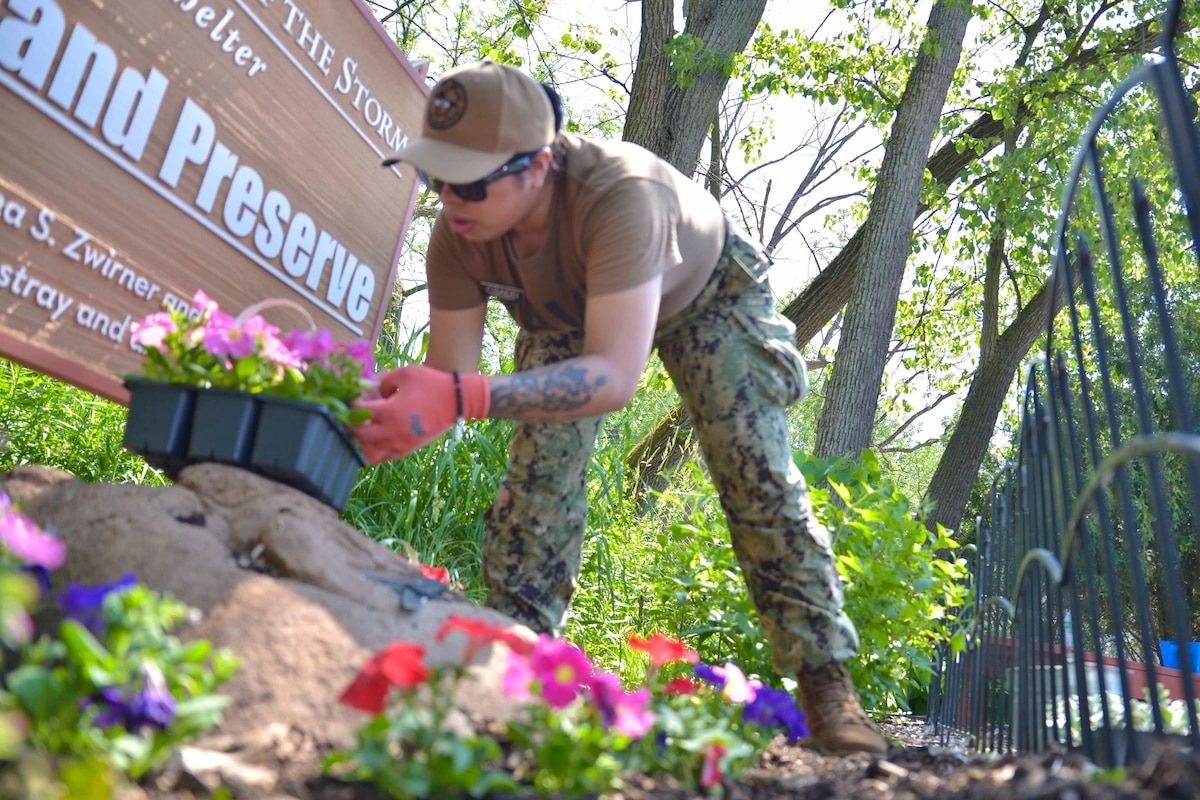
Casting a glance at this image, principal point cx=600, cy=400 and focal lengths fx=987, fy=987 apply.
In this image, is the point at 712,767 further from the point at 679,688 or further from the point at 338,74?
the point at 338,74

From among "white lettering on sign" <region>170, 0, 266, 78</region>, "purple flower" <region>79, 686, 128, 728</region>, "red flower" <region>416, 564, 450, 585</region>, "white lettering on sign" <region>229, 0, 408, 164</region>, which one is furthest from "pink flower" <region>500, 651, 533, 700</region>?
"white lettering on sign" <region>229, 0, 408, 164</region>

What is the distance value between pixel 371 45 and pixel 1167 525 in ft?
11.1

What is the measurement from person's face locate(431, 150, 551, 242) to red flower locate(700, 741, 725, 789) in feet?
4.58

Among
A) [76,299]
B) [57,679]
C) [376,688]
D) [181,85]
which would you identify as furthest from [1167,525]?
[181,85]

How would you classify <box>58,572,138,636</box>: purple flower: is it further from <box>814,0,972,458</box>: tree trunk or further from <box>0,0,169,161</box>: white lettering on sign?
<box>814,0,972,458</box>: tree trunk

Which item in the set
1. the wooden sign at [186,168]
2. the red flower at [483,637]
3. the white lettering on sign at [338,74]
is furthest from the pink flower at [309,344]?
the white lettering on sign at [338,74]

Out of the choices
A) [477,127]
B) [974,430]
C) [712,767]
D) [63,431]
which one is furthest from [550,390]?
[974,430]

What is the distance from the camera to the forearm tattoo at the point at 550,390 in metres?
2.30

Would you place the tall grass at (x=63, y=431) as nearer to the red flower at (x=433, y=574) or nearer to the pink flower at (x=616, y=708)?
the red flower at (x=433, y=574)

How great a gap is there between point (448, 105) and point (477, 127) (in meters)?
0.11

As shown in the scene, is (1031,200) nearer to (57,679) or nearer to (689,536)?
(689,536)

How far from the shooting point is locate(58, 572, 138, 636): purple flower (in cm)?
139

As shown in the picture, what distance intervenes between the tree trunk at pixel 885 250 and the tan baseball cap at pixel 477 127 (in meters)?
5.42

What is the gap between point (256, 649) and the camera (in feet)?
5.41
